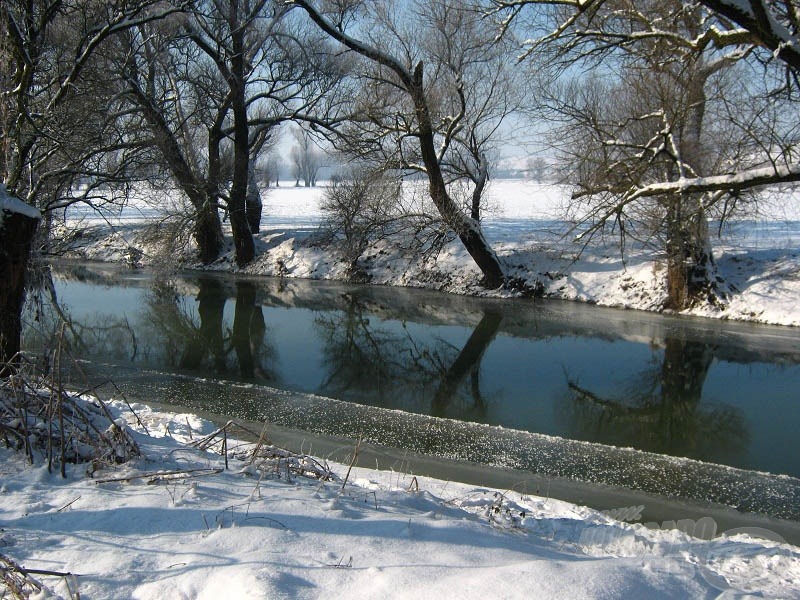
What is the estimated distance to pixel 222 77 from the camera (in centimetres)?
2041

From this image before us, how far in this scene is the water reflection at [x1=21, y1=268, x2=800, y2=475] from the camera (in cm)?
849

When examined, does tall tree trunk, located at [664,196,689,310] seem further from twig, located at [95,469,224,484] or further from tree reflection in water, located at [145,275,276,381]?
twig, located at [95,469,224,484]

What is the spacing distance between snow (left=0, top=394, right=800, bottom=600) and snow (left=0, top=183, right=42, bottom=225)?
270 centimetres

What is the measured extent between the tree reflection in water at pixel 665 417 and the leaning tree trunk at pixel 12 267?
640 centimetres

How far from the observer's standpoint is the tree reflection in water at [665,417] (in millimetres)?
7780

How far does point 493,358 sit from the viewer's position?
11.7 m

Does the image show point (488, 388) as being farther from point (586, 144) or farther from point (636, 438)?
point (586, 144)

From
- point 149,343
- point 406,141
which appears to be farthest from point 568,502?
point 406,141

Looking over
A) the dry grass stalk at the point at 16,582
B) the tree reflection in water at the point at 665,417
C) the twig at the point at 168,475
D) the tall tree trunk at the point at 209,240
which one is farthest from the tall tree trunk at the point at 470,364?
the tall tree trunk at the point at 209,240

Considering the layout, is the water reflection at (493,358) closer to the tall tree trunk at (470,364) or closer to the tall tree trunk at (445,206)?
the tall tree trunk at (470,364)

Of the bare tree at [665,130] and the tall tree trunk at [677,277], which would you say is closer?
the bare tree at [665,130]

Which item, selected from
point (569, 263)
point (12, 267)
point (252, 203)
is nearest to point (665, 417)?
point (12, 267)

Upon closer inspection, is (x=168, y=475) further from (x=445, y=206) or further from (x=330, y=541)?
(x=445, y=206)

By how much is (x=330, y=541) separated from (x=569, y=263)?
53.1 feet
